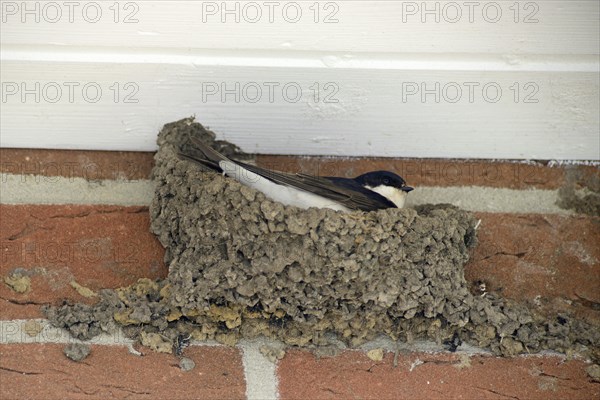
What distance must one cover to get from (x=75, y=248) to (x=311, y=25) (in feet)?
2.92

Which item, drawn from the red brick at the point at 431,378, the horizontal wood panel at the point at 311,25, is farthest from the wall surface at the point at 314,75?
the red brick at the point at 431,378

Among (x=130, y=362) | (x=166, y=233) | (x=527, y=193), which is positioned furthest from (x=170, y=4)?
(x=527, y=193)

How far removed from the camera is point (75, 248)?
8.71ft

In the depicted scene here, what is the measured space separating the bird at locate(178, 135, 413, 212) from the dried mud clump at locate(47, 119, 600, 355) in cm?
11

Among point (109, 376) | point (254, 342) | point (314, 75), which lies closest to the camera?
point (109, 376)

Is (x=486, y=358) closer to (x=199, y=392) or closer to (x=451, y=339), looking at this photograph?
(x=451, y=339)

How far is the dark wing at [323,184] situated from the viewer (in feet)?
8.82

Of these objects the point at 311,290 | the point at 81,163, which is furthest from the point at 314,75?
the point at 81,163

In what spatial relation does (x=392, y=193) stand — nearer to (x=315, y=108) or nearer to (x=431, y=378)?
(x=315, y=108)

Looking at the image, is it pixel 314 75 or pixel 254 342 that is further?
pixel 314 75

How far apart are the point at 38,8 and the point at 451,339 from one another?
1.41m

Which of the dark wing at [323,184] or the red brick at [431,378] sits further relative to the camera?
the dark wing at [323,184]

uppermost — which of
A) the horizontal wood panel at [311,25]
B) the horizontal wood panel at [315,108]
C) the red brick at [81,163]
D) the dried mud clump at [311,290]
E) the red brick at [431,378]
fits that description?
the horizontal wood panel at [311,25]

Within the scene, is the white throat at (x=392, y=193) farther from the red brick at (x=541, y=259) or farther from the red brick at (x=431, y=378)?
the red brick at (x=431, y=378)
